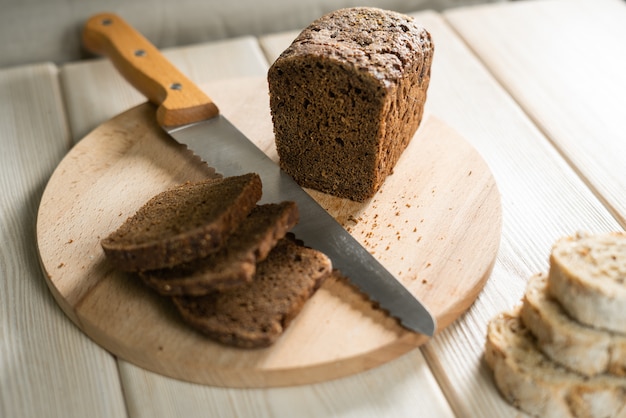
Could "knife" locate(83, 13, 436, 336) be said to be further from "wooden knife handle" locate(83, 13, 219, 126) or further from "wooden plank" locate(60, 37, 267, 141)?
"wooden plank" locate(60, 37, 267, 141)

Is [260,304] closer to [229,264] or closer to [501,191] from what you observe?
[229,264]

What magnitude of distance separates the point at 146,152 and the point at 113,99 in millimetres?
650

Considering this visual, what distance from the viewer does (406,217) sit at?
262cm

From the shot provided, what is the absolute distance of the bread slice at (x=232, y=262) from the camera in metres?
2.11

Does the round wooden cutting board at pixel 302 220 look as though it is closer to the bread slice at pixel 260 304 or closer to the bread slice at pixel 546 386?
the bread slice at pixel 260 304

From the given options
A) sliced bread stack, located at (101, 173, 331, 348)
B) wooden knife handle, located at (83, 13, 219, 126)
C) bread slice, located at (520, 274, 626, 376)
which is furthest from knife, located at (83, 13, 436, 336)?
bread slice, located at (520, 274, 626, 376)

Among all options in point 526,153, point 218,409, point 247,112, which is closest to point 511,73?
point 526,153

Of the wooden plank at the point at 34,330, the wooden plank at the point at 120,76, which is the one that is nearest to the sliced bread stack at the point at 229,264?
the wooden plank at the point at 34,330

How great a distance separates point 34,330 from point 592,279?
1.73 metres

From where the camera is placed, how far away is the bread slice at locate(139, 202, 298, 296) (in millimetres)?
2111

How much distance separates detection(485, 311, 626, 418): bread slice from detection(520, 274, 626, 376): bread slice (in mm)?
28

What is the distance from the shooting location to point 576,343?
6.31ft

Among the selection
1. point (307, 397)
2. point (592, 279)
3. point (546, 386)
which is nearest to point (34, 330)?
point (307, 397)

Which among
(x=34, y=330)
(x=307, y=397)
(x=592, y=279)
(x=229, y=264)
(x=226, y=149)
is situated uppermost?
(x=592, y=279)
